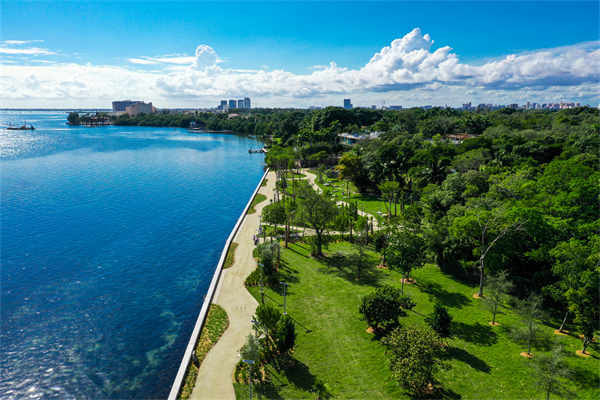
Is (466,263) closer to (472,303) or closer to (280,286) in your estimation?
(472,303)

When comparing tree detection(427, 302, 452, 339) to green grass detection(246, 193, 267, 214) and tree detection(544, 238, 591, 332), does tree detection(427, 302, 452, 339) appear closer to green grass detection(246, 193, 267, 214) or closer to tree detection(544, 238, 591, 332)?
tree detection(544, 238, 591, 332)

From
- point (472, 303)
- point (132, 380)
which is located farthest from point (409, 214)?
point (132, 380)

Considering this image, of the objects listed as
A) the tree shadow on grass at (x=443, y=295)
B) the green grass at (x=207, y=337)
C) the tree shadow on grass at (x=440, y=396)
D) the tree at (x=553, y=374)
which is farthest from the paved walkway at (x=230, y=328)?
the tree at (x=553, y=374)

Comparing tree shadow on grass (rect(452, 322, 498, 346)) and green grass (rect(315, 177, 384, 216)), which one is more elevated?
green grass (rect(315, 177, 384, 216))

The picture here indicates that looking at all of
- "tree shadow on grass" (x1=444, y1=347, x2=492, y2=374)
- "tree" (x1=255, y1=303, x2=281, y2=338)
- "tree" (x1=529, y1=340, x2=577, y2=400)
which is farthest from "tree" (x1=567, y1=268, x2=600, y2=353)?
"tree" (x1=255, y1=303, x2=281, y2=338)

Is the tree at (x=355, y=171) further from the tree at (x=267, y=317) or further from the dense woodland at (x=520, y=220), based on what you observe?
the tree at (x=267, y=317)
